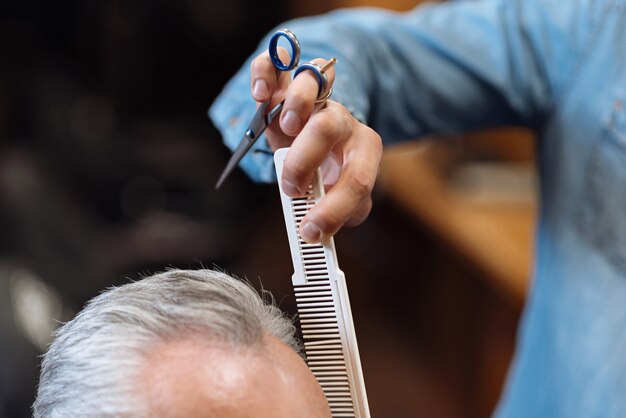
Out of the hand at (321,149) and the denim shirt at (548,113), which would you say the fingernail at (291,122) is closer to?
the hand at (321,149)

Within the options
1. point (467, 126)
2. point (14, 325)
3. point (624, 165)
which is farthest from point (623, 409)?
point (14, 325)

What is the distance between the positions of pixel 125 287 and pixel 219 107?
0.94 ft

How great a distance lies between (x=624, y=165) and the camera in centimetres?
96

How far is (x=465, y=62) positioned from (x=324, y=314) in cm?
62

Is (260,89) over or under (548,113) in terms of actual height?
over

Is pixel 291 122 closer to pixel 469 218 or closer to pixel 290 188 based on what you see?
pixel 290 188

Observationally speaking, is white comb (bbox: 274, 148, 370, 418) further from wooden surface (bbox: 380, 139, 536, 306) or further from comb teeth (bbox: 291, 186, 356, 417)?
wooden surface (bbox: 380, 139, 536, 306)

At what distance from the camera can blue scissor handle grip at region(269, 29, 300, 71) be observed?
569 millimetres

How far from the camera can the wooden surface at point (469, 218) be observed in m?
1.86

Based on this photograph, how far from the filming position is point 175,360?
545 millimetres

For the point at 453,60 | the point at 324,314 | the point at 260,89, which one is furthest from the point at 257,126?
the point at 453,60

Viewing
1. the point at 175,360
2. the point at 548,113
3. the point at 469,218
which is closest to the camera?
the point at 175,360

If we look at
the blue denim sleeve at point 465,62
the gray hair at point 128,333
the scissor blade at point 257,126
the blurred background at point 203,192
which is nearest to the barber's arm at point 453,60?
the blue denim sleeve at point 465,62

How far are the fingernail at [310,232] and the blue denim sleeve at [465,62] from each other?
0.48 meters
